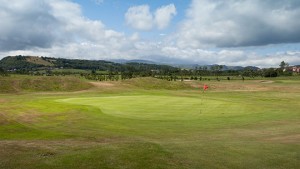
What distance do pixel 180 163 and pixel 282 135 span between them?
13654mm

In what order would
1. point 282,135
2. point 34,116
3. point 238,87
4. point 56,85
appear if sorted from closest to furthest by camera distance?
point 282,135 < point 34,116 < point 56,85 < point 238,87

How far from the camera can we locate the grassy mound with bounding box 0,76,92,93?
94344mm

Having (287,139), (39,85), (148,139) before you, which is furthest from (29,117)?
(39,85)

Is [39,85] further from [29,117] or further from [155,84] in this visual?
[29,117]

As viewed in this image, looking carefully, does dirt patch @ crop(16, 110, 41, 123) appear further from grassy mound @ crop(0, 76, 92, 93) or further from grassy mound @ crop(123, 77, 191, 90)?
grassy mound @ crop(123, 77, 191, 90)

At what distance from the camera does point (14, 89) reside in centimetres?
9344

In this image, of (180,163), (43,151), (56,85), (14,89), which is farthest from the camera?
(56,85)

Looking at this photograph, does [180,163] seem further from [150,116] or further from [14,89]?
[14,89]

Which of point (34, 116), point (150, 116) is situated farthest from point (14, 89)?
point (150, 116)

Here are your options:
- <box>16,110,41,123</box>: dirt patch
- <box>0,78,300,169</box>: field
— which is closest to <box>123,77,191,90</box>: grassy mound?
<box>0,78,300,169</box>: field

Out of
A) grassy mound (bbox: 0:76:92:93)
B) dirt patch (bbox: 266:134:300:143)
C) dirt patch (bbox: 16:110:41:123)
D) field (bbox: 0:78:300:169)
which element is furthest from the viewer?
grassy mound (bbox: 0:76:92:93)

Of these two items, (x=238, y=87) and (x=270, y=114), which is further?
(x=238, y=87)

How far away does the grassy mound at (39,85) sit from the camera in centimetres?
9434

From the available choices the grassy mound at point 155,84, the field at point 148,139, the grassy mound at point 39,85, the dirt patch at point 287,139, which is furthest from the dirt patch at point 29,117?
the grassy mound at point 155,84
